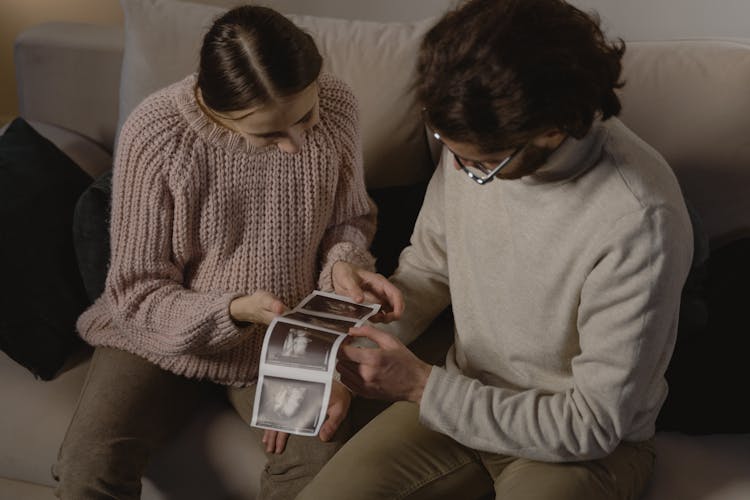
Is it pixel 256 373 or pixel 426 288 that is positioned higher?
pixel 426 288

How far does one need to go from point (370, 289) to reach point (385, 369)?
9.9 inches

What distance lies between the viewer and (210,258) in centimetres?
155

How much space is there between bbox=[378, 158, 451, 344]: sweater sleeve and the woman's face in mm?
285

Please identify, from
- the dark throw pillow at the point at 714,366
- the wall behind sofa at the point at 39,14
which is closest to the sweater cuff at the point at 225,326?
the dark throw pillow at the point at 714,366

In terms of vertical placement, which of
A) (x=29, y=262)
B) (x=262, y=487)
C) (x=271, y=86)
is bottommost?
(x=262, y=487)

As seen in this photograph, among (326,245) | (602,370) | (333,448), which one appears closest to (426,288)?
(326,245)

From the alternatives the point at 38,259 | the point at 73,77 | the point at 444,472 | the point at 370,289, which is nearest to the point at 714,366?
the point at 444,472

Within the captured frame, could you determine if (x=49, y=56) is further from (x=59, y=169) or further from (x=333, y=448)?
(x=333, y=448)

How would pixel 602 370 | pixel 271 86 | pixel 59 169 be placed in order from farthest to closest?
pixel 59 169 < pixel 271 86 < pixel 602 370

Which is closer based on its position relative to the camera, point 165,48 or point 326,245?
point 326,245

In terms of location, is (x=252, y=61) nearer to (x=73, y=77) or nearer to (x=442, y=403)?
(x=442, y=403)

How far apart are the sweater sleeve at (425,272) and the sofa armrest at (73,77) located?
0.91 metres

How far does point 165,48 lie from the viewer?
185cm

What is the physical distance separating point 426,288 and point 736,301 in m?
0.56
